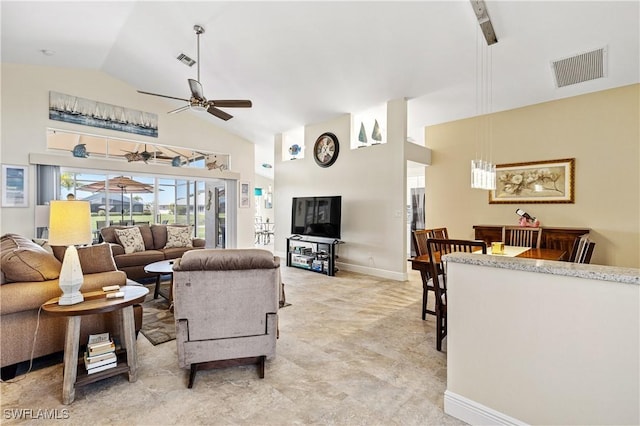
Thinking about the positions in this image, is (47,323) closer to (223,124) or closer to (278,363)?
(278,363)

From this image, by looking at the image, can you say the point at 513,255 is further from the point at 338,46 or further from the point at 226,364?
the point at 338,46

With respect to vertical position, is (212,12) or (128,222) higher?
(212,12)

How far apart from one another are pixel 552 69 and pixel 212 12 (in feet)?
14.5

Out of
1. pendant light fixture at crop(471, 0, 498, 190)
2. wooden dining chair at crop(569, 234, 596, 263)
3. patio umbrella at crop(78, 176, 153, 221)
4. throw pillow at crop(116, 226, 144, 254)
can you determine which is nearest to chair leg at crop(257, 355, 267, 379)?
pendant light fixture at crop(471, 0, 498, 190)

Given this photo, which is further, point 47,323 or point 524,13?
point 524,13

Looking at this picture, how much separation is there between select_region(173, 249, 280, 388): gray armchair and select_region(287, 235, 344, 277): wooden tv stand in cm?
337

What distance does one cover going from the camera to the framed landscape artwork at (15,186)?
191 inches

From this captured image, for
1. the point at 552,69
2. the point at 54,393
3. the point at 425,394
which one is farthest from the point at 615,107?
the point at 54,393

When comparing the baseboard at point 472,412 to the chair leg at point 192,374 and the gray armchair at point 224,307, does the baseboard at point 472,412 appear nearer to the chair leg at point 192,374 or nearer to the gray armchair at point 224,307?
the gray armchair at point 224,307

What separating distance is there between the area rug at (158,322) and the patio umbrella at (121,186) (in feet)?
11.2

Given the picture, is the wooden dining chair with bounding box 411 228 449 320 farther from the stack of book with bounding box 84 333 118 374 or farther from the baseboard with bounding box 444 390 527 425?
the stack of book with bounding box 84 333 118 374

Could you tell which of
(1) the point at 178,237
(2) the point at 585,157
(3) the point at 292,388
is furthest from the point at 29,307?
(2) the point at 585,157

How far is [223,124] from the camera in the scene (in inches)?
295

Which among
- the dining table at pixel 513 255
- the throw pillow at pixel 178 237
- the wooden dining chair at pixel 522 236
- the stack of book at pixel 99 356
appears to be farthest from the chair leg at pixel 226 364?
the throw pillow at pixel 178 237
